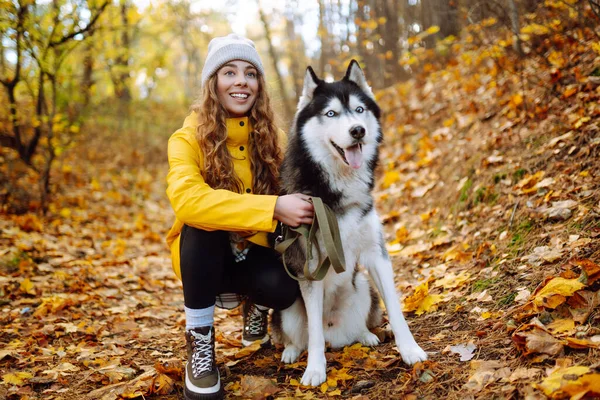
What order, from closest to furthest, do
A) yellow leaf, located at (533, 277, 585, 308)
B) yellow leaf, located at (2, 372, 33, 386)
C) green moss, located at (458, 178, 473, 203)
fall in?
yellow leaf, located at (533, 277, 585, 308) < yellow leaf, located at (2, 372, 33, 386) < green moss, located at (458, 178, 473, 203)

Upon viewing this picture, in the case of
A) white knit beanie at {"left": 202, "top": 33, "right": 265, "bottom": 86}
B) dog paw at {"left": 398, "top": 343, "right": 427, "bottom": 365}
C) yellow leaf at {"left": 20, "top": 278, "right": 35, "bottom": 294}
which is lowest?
dog paw at {"left": 398, "top": 343, "right": 427, "bottom": 365}

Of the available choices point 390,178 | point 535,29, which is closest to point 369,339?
point 390,178

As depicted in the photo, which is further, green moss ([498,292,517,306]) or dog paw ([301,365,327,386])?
green moss ([498,292,517,306])

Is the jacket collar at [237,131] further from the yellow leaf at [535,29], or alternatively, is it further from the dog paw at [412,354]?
the yellow leaf at [535,29]

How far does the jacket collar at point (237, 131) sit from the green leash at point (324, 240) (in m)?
0.61

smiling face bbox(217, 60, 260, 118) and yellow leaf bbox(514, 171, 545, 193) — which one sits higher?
smiling face bbox(217, 60, 260, 118)

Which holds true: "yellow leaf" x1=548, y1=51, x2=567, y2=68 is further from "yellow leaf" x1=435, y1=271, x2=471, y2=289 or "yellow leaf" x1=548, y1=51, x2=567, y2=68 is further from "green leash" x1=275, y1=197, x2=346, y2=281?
"green leash" x1=275, y1=197, x2=346, y2=281

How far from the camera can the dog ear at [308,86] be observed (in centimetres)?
251

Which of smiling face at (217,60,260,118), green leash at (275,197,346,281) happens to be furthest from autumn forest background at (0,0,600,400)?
green leash at (275,197,346,281)

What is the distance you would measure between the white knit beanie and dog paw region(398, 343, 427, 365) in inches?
71.7

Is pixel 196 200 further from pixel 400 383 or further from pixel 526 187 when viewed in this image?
pixel 526 187

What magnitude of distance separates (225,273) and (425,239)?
2155mm

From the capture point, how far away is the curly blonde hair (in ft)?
7.97

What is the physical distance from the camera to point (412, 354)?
7.32ft
